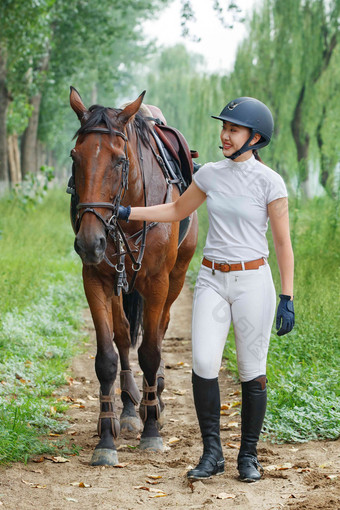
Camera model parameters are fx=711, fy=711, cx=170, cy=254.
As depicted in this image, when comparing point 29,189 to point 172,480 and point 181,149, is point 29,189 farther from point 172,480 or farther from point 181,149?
point 172,480

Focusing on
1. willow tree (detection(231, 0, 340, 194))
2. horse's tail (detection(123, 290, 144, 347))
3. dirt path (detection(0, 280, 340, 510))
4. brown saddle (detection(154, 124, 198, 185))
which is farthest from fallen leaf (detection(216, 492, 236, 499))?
willow tree (detection(231, 0, 340, 194))

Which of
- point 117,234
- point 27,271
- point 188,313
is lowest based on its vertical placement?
point 188,313

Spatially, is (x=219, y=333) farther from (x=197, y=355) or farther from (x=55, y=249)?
(x=55, y=249)

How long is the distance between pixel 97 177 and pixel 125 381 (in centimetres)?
218

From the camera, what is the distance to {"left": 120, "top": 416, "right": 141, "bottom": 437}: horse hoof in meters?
5.44

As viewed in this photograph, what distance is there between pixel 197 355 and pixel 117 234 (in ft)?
3.67

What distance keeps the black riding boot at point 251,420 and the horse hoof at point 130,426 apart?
4.86 ft

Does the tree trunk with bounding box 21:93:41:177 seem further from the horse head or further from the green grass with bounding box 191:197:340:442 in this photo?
the horse head

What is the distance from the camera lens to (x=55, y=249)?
14.5 metres

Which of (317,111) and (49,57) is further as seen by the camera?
(49,57)

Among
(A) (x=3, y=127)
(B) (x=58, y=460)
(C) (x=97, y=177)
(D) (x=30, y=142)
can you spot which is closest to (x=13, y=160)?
(D) (x=30, y=142)

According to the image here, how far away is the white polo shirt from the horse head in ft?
1.99

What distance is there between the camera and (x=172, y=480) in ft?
13.6

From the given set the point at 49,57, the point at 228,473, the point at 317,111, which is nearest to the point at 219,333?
the point at 228,473
